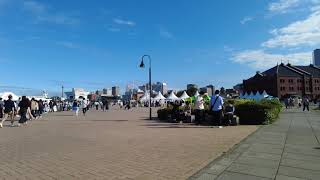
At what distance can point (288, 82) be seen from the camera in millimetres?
143625

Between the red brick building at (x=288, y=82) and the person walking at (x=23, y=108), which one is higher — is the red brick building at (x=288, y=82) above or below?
above

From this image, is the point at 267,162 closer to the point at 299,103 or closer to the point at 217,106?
the point at 217,106

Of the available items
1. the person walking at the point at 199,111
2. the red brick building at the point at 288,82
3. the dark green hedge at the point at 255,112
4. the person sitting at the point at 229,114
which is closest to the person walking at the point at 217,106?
the person sitting at the point at 229,114

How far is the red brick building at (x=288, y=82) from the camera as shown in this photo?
14300 centimetres

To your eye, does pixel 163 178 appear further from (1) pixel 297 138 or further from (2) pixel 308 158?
(1) pixel 297 138

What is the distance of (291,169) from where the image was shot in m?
8.37

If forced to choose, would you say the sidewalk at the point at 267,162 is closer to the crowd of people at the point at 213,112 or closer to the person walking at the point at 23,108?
the crowd of people at the point at 213,112

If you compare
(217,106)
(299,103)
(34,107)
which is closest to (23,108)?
(34,107)

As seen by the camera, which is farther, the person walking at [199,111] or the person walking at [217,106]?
the person walking at [199,111]

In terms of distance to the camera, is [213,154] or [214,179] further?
[213,154]

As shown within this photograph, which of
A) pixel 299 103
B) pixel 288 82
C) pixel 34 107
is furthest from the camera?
pixel 288 82

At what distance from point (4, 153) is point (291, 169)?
7045 mm

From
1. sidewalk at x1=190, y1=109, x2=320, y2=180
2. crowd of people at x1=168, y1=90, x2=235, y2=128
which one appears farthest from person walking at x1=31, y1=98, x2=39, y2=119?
sidewalk at x1=190, y1=109, x2=320, y2=180

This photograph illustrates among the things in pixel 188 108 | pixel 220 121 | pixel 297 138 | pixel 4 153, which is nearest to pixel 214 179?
pixel 4 153
